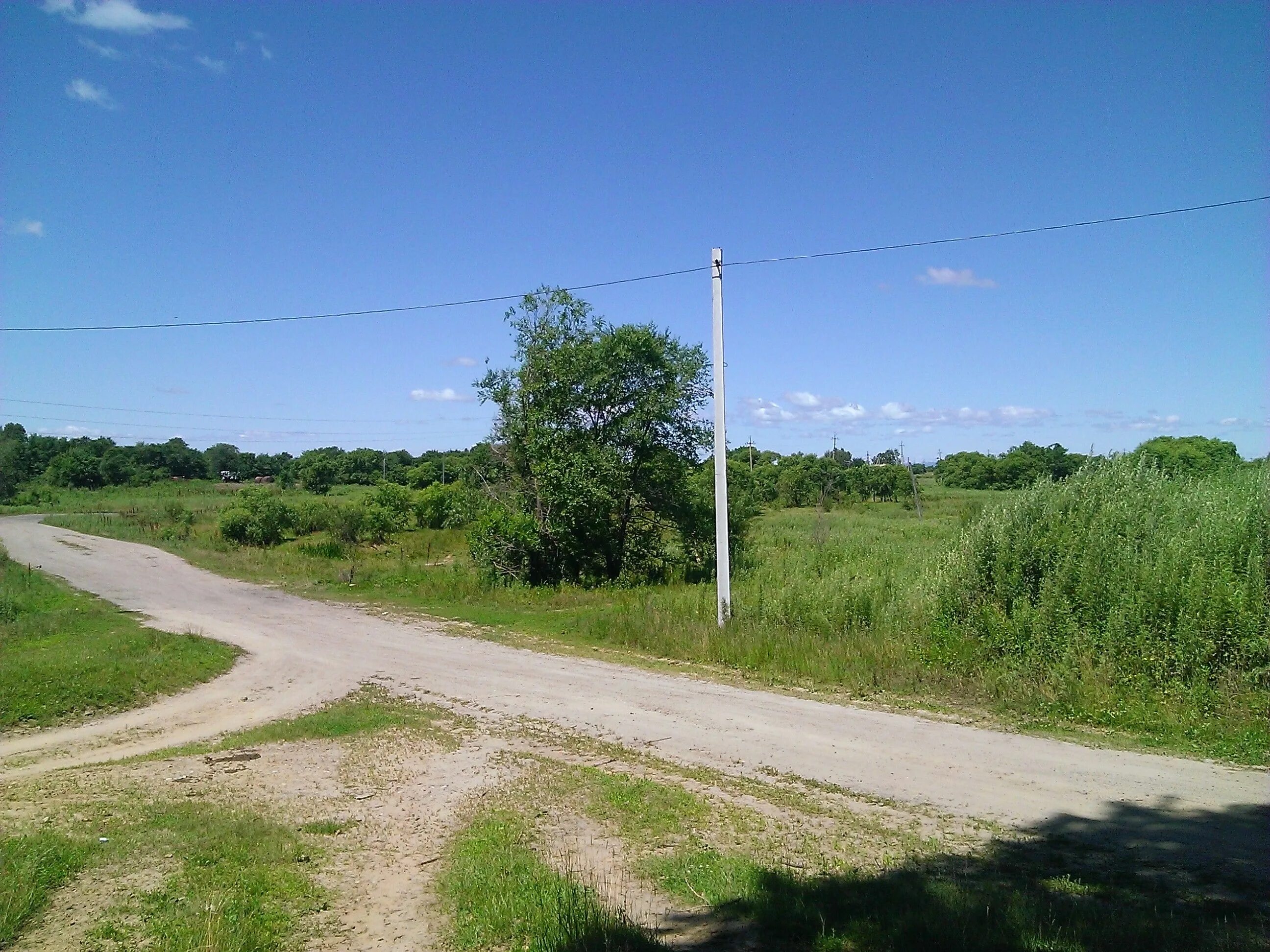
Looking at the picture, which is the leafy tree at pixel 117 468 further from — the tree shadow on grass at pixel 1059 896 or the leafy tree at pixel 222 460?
the tree shadow on grass at pixel 1059 896

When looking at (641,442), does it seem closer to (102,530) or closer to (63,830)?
(63,830)

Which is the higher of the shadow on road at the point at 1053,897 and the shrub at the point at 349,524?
the shrub at the point at 349,524

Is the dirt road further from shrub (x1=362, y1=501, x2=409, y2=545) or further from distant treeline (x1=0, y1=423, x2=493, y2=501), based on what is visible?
distant treeline (x1=0, y1=423, x2=493, y2=501)

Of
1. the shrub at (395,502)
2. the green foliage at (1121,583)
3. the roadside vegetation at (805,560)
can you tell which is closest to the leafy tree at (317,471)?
the roadside vegetation at (805,560)

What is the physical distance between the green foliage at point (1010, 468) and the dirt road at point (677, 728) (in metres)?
6.41

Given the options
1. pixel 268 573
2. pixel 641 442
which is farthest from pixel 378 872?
pixel 268 573

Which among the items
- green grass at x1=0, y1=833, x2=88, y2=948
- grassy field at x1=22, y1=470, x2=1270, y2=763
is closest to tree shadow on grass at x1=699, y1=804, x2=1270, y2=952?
grassy field at x1=22, y1=470, x2=1270, y2=763

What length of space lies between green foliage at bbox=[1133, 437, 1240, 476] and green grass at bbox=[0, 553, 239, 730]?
50.4ft

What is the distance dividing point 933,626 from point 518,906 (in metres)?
9.56

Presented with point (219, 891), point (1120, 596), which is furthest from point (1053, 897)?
point (1120, 596)

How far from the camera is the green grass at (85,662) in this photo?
36.2ft

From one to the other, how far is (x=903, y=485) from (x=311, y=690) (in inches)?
2348

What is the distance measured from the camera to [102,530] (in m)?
46.3

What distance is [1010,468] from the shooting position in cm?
4247
